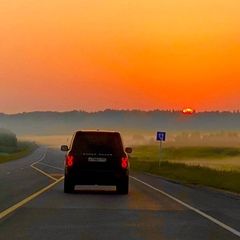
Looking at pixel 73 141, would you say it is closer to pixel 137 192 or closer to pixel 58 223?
pixel 137 192

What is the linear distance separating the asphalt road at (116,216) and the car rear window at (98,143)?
5.11ft

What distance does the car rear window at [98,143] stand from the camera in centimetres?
2706

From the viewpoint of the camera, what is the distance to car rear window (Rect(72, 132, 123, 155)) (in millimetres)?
27062

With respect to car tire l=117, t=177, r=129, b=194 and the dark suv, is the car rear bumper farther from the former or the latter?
car tire l=117, t=177, r=129, b=194

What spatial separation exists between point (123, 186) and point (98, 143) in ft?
5.80

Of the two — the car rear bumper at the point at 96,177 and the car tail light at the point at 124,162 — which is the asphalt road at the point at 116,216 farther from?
the car tail light at the point at 124,162

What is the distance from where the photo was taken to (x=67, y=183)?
87.8ft

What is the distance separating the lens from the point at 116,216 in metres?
18.4

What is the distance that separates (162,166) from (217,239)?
47.8 meters

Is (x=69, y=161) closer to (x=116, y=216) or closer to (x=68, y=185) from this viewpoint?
(x=68, y=185)

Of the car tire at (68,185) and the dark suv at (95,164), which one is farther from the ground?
A: the dark suv at (95,164)

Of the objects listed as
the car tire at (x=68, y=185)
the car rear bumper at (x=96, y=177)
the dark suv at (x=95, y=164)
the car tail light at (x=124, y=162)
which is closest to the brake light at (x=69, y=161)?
the dark suv at (x=95, y=164)

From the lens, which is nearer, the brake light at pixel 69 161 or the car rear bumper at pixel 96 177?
the car rear bumper at pixel 96 177

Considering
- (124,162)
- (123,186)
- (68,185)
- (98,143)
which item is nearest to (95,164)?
(98,143)
